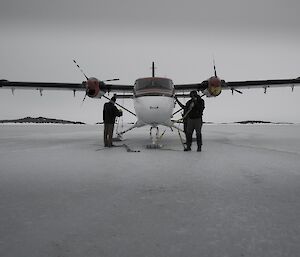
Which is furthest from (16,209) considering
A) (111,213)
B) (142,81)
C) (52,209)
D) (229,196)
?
(142,81)

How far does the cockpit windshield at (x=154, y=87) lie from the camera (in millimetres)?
11844

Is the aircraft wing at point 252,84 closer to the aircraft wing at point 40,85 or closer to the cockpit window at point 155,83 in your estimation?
the cockpit window at point 155,83

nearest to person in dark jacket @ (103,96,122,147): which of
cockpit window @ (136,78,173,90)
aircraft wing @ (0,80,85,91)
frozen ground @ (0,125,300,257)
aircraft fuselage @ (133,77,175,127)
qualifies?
aircraft fuselage @ (133,77,175,127)

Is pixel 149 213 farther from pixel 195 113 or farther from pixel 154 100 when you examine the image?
pixel 154 100

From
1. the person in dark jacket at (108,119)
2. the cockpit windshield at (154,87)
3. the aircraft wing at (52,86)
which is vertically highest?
the aircraft wing at (52,86)

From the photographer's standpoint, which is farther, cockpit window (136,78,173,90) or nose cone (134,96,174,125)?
cockpit window (136,78,173,90)

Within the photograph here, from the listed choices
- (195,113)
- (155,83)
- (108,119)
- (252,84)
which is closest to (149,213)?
(195,113)

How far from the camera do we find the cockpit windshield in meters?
11.8

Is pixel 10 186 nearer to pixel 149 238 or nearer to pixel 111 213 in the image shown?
pixel 111 213

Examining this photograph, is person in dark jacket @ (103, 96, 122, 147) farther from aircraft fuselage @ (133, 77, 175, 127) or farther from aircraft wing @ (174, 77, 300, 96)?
aircraft wing @ (174, 77, 300, 96)

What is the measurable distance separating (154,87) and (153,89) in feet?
0.76

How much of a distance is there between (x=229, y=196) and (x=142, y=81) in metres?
9.63

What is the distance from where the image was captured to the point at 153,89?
11.9m

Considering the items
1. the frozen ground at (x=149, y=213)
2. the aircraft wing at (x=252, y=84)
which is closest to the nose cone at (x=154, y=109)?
the frozen ground at (x=149, y=213)
